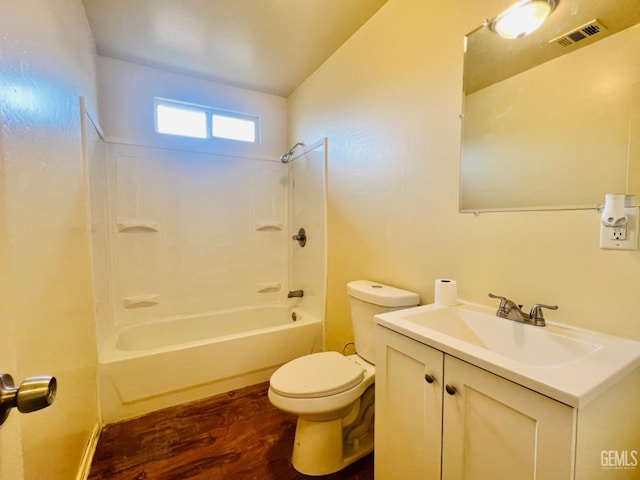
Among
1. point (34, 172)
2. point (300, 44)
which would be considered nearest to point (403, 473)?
point (34, 172)

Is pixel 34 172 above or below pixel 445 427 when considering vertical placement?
above

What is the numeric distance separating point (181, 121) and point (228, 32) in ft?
3.22

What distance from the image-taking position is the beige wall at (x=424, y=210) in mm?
922

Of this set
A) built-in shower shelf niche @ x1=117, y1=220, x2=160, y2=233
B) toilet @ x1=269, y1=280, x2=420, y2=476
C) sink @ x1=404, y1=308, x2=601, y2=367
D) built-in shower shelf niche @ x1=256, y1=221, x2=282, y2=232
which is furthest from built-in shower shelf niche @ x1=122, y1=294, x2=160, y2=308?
sink @ x1=404, y1=308, x2=601, y2=367

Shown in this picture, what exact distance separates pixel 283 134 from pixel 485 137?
2176 mm

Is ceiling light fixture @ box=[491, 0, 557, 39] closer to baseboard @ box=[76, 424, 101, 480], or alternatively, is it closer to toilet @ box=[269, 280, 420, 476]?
toilet @ box=[269, 280, 420, 476]

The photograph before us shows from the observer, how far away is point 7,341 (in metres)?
0.46

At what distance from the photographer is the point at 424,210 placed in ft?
4.69

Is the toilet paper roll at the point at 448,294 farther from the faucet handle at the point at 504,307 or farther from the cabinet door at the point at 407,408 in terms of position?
the cabinet door at the point at 407,408

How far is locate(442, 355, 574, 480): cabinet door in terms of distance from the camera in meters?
0.61

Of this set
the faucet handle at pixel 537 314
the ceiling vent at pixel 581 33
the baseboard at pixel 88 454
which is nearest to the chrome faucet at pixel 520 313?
the faucet handle at pixel 537 314

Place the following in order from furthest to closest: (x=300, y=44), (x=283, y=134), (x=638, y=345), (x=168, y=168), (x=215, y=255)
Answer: (x=283, y=134) → (x=215, y=255) → (x=168, y=168) → (x=300, y=44) → (x=638, y=345)

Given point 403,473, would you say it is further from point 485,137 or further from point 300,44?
point 300,44

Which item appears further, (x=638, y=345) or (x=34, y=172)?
(x=34, y=172)
